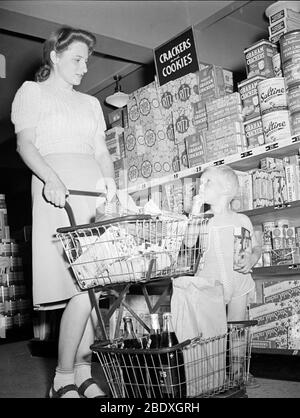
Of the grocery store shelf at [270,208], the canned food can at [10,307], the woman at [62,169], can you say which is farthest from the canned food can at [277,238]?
the canned food can at [10,307]

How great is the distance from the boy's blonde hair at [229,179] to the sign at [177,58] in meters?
0.75

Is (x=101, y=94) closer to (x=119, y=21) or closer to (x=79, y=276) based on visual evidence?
(x=119, y=21)

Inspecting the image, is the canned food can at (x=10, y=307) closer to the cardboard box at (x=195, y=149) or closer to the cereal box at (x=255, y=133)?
the cardboard box at (x=195, y=149)

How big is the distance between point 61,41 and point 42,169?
0.64 metres

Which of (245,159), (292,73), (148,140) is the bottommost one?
(245,159)

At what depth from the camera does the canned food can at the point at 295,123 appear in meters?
2.51

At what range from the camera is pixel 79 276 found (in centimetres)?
179

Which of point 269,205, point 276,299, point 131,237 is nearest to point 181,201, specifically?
point 269,205

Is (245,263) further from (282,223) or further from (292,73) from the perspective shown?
(292,73)

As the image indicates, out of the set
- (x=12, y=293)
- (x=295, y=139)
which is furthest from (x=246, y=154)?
(x=12, y=293)

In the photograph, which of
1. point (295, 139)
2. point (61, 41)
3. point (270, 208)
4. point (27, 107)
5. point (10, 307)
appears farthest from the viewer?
point (10, 307)

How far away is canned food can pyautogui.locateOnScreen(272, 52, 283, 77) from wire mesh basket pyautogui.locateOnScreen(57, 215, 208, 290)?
134 centimetres

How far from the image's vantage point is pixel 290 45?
8.59 ft

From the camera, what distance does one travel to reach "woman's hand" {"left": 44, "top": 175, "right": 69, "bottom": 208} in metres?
1.98
